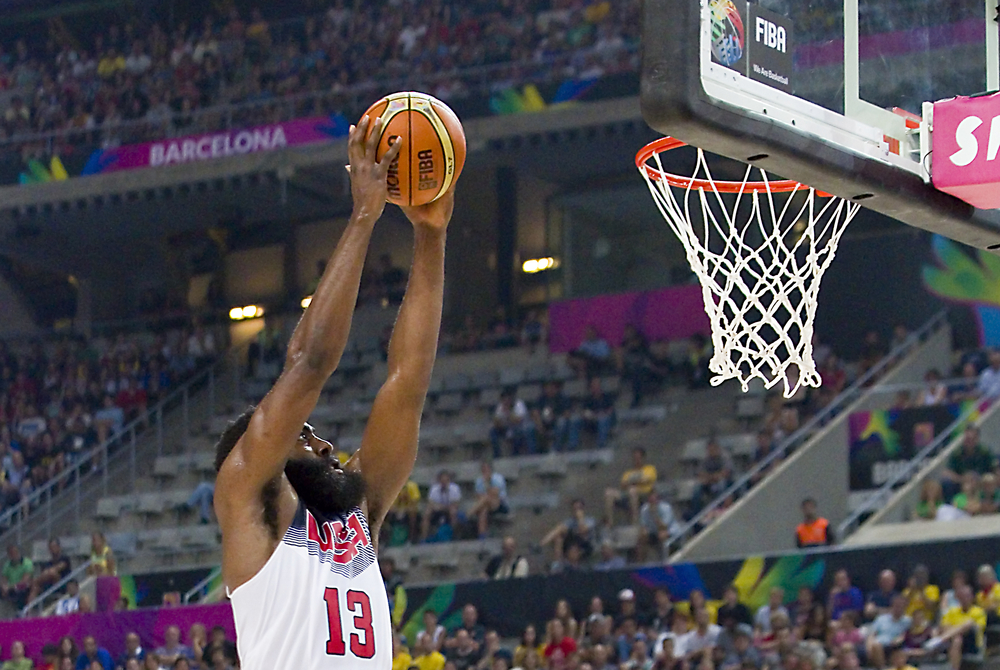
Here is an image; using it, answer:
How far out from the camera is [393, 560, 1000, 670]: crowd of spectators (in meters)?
11.0

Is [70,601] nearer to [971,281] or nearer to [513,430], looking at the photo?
[513,430]

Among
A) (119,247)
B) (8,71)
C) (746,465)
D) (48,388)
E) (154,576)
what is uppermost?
(8,71)

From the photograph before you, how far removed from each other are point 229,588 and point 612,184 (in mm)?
17097

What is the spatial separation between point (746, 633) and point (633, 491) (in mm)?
3859

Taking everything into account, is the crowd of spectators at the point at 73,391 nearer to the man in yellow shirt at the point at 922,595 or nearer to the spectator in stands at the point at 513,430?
the spectator in stands at the point at 513,430

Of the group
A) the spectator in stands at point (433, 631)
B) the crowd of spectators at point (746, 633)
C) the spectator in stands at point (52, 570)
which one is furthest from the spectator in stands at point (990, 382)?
the spectator in stands at point (52, 570)

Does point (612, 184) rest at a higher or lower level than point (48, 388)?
higher

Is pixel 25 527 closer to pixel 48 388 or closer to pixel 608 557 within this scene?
pixel 48 388

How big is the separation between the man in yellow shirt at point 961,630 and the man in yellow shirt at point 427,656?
12.9ft

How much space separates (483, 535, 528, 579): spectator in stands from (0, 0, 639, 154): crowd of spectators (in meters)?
6.13

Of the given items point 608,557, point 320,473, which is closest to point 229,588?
point 320,473

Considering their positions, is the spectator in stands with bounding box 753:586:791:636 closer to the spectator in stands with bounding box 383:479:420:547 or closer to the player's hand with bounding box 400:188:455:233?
the spectator in stands with bounding box 383:479:420:547

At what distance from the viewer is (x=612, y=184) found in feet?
67.4

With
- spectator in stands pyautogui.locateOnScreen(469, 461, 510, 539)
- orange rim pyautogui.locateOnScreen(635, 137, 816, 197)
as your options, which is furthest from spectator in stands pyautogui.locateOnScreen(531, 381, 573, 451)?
orange rim pyautogui.locateOnScreen(635, 137, 816, 197)
